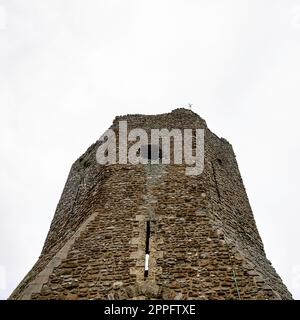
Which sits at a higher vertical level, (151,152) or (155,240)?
(151,152)

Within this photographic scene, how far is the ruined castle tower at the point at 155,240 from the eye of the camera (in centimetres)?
779

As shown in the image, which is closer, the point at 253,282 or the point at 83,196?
the point at 253,282

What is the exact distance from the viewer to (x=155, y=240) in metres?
8.71

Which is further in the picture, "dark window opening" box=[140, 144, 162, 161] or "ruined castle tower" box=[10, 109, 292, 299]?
"dark window opening" box=[140, 144, 162, 161]

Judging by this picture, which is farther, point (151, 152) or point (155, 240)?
point (151, 152)

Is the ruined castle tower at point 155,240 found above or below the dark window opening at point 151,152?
below

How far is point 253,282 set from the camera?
25.5ft

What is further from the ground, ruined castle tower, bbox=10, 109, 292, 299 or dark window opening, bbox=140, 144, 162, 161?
dark window opening, bbox=140, 144, 162, 161

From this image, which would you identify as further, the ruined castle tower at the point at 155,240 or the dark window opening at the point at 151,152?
the dark window opening at the point at 151,152

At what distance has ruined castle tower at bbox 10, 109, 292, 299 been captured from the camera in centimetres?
779
